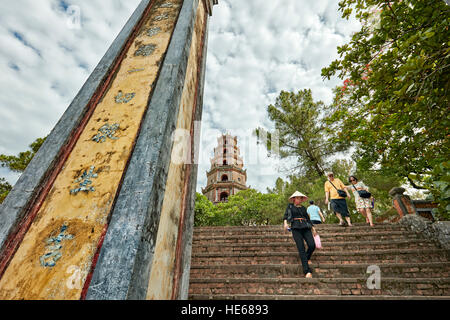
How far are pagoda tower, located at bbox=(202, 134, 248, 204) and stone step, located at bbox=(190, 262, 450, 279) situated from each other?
1952 centimetres

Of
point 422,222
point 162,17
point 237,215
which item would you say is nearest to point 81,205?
point 162,17

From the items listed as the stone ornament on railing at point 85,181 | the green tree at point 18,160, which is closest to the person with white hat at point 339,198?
the stone ornament on railing at point 85,181

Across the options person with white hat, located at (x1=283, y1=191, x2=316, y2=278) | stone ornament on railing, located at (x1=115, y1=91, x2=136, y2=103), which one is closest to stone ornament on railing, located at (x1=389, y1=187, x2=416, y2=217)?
person with white hat, located at (x1=283, y1=191, x2=316, y2=278)

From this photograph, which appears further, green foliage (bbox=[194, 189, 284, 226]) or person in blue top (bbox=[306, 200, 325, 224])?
green foliage (bbox=[194, 189, 284, 226])

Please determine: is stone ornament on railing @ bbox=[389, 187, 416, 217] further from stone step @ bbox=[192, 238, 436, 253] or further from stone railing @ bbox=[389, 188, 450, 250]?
stone step @ bbox=[192, 238, 436, 253]

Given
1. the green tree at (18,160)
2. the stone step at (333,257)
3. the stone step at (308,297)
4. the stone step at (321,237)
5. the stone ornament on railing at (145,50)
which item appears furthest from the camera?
the green tree at (18,160)

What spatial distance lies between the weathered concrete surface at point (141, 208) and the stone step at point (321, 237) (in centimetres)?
378

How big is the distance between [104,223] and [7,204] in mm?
822

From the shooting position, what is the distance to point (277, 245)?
14.4 feet

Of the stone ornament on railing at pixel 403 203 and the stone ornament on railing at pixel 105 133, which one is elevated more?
the stone ornament on railing at pixel 403 203

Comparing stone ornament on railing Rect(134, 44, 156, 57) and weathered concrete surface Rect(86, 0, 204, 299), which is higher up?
stone ornament on railing Rect(134, 44, 156, 57)

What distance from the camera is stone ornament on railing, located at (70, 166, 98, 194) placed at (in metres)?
1.52

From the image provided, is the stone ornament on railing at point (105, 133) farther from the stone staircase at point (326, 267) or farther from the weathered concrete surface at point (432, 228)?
the weathered concrete surface at point (432, 228)

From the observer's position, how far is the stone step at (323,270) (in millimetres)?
3262
